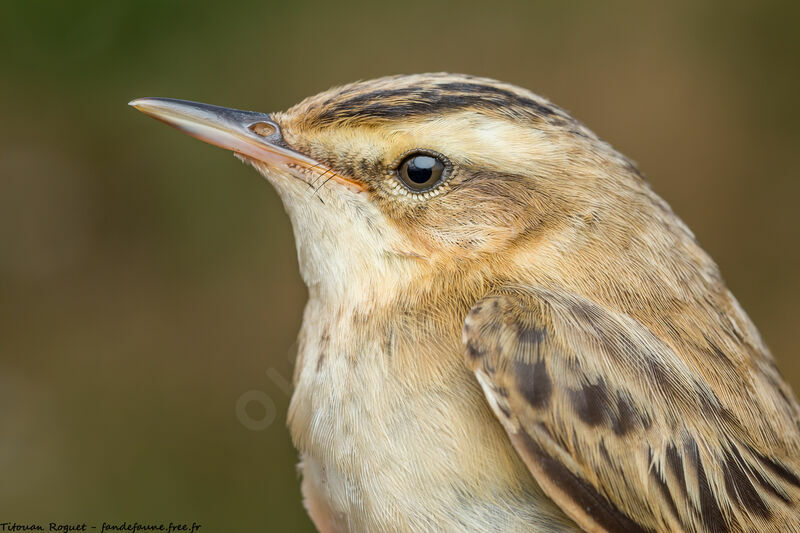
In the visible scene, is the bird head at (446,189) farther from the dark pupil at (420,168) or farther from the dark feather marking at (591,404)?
the dark feather marking at (591,404)

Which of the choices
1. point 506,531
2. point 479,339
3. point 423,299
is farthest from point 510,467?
point 423,299

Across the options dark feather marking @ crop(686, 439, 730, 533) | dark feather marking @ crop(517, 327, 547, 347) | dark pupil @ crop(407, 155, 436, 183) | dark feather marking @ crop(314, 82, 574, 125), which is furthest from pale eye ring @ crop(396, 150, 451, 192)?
dark feather marking @ crop(686, 439, 730, 533)

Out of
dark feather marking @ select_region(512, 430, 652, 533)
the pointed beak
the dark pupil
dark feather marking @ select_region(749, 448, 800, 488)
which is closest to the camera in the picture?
dark feather marking @ select_region(512, 430, 652, 533)

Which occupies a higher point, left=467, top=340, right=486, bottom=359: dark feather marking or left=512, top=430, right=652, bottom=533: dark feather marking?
left=467, top=340, right=486, bottom=359: dark feather marking

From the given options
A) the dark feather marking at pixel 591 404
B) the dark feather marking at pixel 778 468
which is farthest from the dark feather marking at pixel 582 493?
the dark feather marking at pixel 778 468

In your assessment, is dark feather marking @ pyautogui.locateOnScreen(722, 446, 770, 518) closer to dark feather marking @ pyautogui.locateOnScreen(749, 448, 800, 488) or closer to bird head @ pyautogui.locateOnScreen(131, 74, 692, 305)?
dark feather marking @ pyautogui.locateOnScreen(749, 448, 800, 488)

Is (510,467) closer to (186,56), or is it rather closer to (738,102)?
(186,56)

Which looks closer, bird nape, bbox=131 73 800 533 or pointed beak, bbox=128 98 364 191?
bird nape, bbox=131 73 800 533
